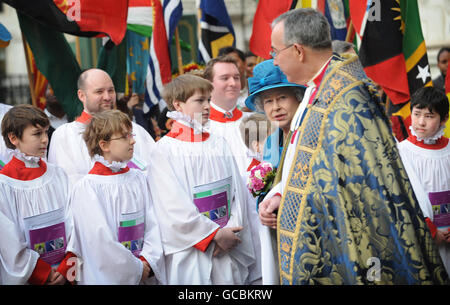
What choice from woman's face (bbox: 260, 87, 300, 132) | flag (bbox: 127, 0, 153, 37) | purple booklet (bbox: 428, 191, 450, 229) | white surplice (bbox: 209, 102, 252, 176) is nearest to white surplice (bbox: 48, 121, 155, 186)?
white surplice (bbox: 209, 102, 252, 176)

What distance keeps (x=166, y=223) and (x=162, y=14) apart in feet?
12.4

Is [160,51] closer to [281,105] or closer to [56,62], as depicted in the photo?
[56,62]

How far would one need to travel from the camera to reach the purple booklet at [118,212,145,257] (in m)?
4.21

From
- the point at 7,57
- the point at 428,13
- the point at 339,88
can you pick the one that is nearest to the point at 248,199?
the point at 339,88

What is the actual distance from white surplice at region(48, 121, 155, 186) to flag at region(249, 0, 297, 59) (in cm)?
A: 284

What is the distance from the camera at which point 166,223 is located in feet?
14.3

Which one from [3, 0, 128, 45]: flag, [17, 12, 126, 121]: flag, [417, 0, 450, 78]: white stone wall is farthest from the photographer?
[417, 0, 450, 78]: white stone wall

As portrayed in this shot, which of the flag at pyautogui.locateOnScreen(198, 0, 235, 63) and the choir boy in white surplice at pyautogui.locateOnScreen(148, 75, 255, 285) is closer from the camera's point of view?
the choir boy in white surplice at pyautogui.locateOnScreen(148, 75, 255, 285)

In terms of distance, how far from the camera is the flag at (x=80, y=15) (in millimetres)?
6078

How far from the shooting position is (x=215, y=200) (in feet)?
14.8

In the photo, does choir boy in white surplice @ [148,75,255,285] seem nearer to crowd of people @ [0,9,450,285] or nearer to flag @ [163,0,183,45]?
crowd of people @ [0,9,450,285]

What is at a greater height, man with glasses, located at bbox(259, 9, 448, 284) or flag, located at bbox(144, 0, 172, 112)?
flag, located at bbox(144, 0, 172, 112)

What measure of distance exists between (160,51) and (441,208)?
3.92 metres

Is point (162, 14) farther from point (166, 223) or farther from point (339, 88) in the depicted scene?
point (339, 88)
